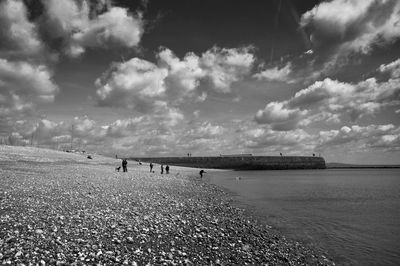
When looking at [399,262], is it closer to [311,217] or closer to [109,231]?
[311,217]

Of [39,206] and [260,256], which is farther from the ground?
[39,206]

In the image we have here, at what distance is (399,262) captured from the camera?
50.4 feet

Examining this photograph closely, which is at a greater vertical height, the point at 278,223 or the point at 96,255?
the point at 96,255

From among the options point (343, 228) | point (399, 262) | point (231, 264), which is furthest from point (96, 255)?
point (343, 228)

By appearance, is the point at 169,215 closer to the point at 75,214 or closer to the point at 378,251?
the point at 75,214

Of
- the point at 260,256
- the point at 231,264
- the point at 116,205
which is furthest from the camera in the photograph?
the point at 116,205

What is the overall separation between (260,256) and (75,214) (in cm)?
1010

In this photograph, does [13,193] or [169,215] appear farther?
[13,193]

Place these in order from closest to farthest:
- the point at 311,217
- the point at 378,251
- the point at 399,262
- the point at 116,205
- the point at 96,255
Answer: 1. the point at 96,255
2. the point at 399,262
3. the point at 378,251
4. the point at 116,205
5. the point at 311,217

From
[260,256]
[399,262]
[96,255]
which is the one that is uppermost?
[96,255]

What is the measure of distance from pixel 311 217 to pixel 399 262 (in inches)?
445

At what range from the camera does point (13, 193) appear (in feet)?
67.6

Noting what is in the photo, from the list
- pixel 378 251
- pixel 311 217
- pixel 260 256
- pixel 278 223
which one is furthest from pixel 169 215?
pixel 311 217

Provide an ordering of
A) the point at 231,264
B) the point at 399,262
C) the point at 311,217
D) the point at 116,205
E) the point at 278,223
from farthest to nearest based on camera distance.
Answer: the point at 311,217
the point at 278,223
the point at 116,205
the point at 399,262
the point at 231,264
